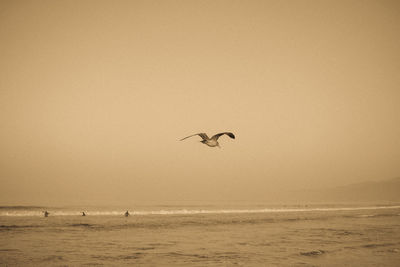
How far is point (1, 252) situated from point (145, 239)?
7.65m

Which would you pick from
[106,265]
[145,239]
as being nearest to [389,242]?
[145,239]

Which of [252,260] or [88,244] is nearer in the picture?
[252,260]

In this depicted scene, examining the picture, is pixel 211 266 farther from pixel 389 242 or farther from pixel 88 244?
pixel 389 242

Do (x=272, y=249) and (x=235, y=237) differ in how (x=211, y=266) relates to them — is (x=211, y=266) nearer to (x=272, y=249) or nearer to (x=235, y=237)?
(x=272, y=249)

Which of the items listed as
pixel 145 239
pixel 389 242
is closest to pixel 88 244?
pixel 145 239

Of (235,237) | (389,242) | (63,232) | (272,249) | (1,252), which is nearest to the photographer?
(1,252)

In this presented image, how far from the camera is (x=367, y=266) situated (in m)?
14.4

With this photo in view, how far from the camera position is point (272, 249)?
59.3 ft

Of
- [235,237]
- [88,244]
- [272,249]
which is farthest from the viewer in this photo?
[235,237]

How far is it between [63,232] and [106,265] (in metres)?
12.0

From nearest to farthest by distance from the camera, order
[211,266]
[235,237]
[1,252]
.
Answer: [211,266] → [1,252] → [235,237]

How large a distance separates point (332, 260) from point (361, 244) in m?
5.34

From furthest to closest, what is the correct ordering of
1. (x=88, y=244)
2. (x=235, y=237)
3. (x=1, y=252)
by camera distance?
(x=235, y=237), (x=88, y=244), (x=1, y=252)

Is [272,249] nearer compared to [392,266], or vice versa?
[392,266]
